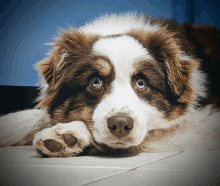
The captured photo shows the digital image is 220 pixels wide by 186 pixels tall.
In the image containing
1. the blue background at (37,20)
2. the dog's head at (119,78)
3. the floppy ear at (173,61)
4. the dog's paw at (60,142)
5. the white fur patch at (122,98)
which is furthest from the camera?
the blue background at (37,20)

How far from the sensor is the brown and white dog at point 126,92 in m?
1.62

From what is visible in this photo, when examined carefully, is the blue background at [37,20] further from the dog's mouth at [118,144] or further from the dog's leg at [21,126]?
the dog's mouth at [118,144]

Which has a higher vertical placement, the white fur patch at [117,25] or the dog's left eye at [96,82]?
the white fur patch at [117,25]

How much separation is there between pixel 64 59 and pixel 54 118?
0.53 m

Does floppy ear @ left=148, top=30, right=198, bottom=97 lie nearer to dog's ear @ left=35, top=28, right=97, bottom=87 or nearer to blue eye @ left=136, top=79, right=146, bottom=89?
blue eye @ left=136, top=79, right=146, bottom=89

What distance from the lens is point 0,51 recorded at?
219cm

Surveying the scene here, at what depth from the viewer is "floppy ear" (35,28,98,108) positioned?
6.63 feet

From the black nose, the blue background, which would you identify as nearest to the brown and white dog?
the black nose

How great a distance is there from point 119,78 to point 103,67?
157mm

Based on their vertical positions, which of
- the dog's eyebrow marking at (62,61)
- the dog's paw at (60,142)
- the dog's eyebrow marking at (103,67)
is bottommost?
the dog's paw at (60,142)

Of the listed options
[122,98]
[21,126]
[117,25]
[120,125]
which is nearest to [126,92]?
[122,98]

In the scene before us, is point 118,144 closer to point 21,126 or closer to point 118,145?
point 118,145

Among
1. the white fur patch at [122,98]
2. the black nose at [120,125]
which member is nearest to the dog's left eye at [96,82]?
the white fur patch at [122,98]

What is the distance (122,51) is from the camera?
6.57 feet
